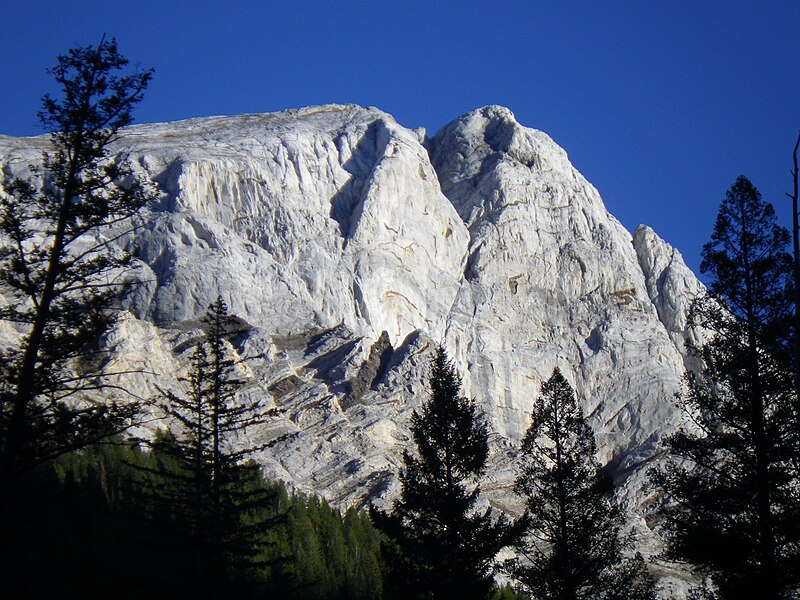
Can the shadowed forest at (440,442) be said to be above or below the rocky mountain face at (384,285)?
below

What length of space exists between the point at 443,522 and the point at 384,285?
218 feet

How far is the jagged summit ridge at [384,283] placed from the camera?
3354 inches

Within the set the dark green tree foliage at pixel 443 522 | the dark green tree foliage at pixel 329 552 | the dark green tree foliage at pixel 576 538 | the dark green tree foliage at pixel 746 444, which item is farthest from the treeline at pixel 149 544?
the dark green tree foliage at pixel 746 444

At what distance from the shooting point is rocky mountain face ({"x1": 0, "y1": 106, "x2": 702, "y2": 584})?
84812mm

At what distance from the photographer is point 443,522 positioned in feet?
108

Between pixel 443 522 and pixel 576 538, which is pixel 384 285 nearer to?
pixel 443 522

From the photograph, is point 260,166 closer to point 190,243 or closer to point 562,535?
point 190,243

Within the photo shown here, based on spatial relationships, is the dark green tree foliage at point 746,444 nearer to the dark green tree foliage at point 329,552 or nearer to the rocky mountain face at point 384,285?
the dark green tree foliage at point 329,552

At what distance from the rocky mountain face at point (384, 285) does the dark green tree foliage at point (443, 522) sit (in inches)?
1644

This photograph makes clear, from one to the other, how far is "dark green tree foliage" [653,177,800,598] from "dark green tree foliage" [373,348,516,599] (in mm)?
7420

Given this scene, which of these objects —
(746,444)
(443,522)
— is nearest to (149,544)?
(443,522)

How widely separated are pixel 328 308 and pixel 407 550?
206 feet

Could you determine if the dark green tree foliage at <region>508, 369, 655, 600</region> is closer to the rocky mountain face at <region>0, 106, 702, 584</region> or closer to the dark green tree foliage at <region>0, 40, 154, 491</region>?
the dark green tree foliage at <region>0, 40, 154, 491</region>

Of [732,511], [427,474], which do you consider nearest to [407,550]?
[427,474]
